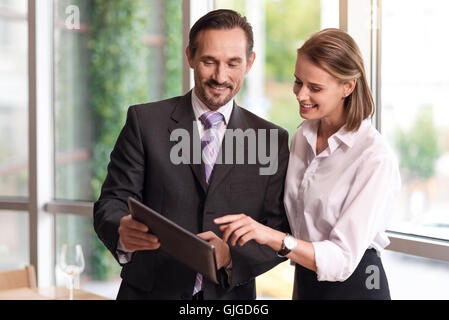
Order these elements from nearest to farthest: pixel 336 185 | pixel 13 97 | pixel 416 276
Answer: pixel 336 185 < pixel 416 276 < pixel 13 97

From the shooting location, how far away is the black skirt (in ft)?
5.29

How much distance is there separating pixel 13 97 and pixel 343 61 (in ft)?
8.66

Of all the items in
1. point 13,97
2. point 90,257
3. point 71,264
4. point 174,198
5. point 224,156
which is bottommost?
point 90,257

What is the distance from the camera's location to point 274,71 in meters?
3.70

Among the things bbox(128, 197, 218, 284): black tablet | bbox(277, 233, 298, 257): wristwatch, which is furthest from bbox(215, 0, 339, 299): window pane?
bbox(128, 197, 218, 284): black tablet

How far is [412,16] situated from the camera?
7.61ft

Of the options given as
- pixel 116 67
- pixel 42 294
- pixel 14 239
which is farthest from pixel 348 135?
pixel 14 239

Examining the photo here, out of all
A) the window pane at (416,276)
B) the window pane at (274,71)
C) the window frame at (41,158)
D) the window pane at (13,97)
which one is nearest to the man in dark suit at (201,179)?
the window pane at (416,276)

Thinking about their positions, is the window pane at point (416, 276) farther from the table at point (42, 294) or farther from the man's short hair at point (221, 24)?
the table at point (42, 294)

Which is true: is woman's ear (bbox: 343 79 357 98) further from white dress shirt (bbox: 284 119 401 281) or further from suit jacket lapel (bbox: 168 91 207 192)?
suit jacket lapel (bbox: 168 91 207 192)

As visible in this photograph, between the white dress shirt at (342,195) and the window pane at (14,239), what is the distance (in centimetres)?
254

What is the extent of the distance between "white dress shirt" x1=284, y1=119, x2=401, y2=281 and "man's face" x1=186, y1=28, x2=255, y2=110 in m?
0.28

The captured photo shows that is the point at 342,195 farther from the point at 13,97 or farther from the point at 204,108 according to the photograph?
the point at 13,97
